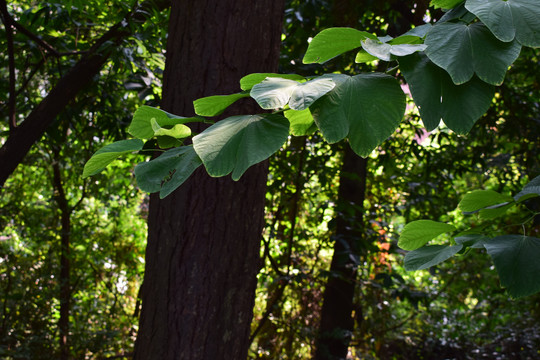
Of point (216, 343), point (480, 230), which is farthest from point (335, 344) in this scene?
point (480, 230)

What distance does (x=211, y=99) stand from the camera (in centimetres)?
59

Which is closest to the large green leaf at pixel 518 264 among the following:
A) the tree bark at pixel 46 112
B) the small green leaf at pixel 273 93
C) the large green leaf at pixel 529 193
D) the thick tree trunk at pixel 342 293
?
the large green leaf at pixel 529 193

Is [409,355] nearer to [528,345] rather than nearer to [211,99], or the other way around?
[528,345]

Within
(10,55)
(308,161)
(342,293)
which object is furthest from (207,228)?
(342,293)

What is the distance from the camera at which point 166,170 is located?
539 mm

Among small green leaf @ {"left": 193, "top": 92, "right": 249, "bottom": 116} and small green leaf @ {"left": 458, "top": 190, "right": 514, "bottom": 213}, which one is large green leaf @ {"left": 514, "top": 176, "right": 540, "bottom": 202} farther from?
small green leaf @ {"left": 193, "top": 92, "right": 249, "bottom": 116}

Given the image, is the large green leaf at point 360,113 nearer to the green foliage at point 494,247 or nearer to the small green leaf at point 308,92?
the small green leaf at point 308,92

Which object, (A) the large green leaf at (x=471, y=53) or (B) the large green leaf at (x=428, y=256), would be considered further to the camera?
(B) the large green leaf at (x=428, y=256)

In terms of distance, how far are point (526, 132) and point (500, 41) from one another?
3983 millimetres

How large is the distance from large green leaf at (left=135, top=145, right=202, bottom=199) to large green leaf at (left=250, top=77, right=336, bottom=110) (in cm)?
11

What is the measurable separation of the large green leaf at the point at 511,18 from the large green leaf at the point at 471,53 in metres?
0.02

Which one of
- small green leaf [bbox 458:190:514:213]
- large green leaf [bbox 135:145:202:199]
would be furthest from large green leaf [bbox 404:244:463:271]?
large green leaf [bbox 135:145:202:199]

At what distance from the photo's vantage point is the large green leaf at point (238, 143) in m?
0.47

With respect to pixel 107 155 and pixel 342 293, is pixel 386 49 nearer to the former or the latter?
pixel 107 155
